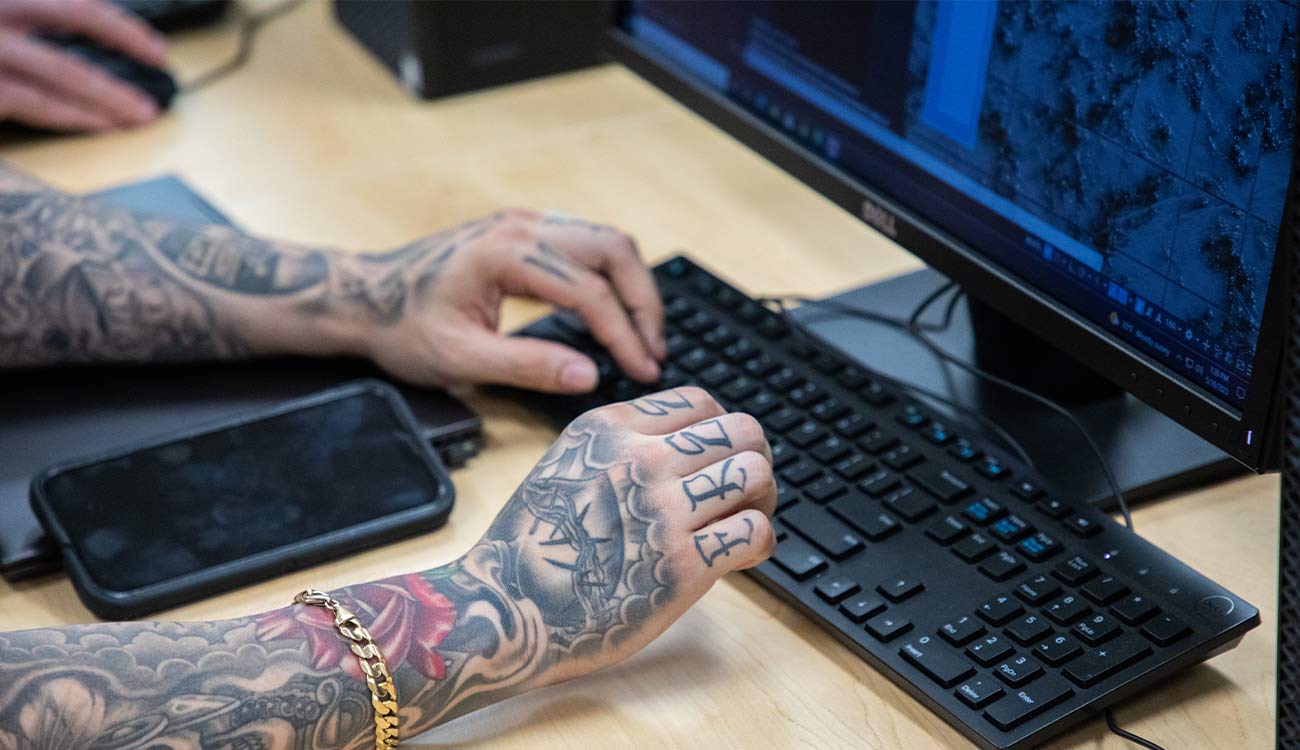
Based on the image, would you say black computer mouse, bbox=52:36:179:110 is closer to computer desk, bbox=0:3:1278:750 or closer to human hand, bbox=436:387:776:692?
computer desk, bbox=0:3:1278:750

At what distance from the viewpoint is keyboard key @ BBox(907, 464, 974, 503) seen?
2.53 feet

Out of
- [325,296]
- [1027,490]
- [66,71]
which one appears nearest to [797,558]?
[1027,490]

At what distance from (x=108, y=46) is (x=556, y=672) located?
88 centimetres

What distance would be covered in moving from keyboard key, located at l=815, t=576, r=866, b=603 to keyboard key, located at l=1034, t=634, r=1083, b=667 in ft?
0.30

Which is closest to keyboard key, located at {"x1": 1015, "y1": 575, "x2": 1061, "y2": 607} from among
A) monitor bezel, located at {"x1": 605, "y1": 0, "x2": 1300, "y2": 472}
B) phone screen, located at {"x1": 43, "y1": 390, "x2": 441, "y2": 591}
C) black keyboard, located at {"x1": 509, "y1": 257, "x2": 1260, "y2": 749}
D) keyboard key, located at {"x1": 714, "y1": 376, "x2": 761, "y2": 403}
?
black keyboard, located at {"x1": 509, "y1": 257, "x2": 1260, "y2": 749}

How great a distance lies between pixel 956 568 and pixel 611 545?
6.7 inches

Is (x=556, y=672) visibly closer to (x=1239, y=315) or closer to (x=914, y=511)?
(x=914, y=511)

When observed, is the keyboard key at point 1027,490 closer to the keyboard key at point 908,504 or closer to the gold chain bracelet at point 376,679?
the keyboard key at point 908,504

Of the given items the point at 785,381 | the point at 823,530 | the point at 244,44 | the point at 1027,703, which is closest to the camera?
the point at 1027,703

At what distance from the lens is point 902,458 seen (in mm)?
799

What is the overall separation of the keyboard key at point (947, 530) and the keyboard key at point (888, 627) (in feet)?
0.19

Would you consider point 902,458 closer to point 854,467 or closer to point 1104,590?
point 854,467

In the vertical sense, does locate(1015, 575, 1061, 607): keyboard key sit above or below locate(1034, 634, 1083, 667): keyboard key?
above

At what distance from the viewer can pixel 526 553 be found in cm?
72
